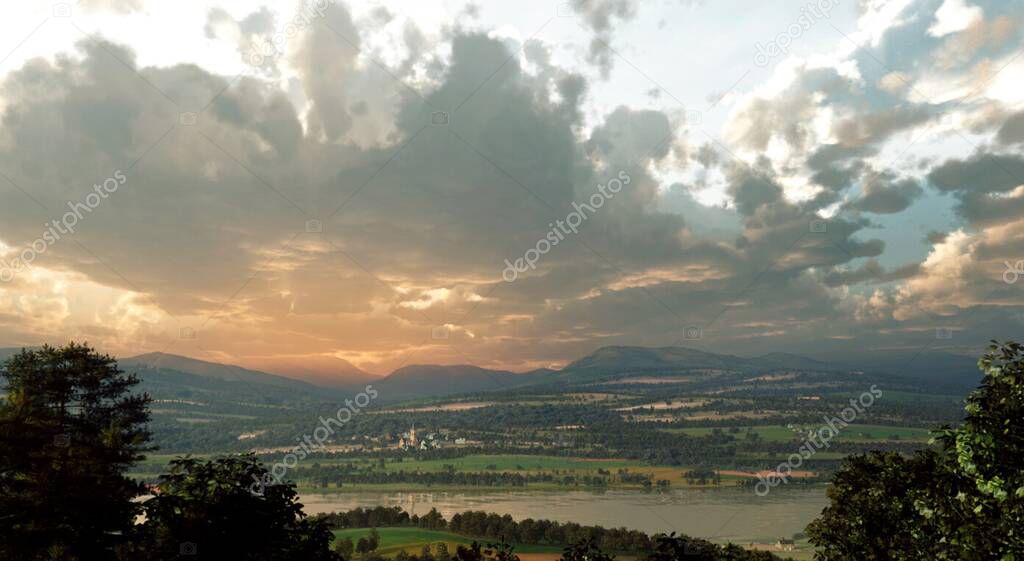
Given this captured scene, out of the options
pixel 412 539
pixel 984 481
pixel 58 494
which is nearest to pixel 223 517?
pixel 58 494

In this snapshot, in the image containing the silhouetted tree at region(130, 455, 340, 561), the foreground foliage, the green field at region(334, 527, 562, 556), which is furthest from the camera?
the green field at region(334, 527, 562, 556)

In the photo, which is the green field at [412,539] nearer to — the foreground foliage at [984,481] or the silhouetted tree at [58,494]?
the silhouetted tree at [58,494]

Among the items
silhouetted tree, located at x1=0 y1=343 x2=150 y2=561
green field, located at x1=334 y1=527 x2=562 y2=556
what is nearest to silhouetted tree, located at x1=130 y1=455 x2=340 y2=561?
silhouetted tree, located at x1=0 y1=343 x2=150 y2=561

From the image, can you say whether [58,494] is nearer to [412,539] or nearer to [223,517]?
[223,517]

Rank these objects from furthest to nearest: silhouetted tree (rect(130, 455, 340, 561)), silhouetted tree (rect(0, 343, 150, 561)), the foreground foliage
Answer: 1. silhouetted tree (rect(0, 343, 150, 561))
2. silhouetted tree (rect(130, 455, 340, 561))
3. the foreground foliage

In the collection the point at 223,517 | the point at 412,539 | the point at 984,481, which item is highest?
the point at 984,481

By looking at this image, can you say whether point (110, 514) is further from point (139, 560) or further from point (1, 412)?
point (1, 412)

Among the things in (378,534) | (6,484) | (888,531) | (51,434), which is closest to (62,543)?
(6,484)

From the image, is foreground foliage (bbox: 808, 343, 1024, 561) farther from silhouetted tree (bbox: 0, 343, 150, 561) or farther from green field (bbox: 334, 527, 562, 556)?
green field (bbox: 334, 527, 562, 556)
